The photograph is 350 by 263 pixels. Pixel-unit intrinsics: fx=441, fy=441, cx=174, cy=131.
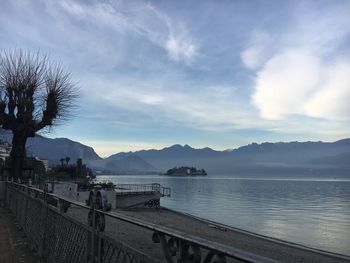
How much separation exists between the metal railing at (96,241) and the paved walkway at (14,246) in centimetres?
22

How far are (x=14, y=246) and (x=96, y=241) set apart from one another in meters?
5.50

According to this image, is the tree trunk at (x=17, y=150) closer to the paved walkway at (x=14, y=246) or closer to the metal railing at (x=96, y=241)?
the paved walkway at (x=14, y=246)

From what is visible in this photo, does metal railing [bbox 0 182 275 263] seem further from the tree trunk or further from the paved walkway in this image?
the tree trunk

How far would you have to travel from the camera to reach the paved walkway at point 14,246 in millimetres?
8117

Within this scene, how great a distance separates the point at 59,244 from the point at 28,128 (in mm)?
23294

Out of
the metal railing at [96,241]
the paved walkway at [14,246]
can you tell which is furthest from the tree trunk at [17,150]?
the metal railing at [96,241]

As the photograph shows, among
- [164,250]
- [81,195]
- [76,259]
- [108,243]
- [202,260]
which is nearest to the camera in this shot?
[202,260]

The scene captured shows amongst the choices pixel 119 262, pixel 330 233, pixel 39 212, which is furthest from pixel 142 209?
pixel 119 262

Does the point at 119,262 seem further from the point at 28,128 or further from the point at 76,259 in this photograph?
the point at 28,128

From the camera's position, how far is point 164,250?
10.3ft

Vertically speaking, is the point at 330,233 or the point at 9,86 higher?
the point at 9,86

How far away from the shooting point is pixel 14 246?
9.46 meters

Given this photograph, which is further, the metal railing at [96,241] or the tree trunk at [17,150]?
the tree trunk at [17,150]

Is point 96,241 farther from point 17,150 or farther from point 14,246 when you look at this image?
point 17,150
